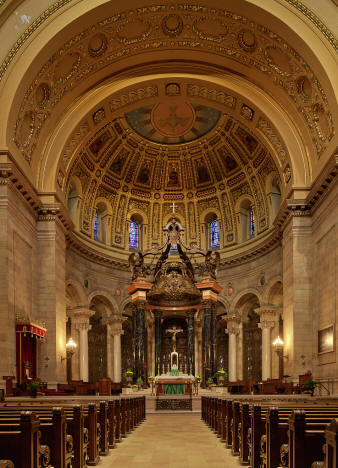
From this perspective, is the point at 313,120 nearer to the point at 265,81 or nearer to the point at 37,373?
the point at 265,81

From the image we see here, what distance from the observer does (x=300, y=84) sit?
2217cm

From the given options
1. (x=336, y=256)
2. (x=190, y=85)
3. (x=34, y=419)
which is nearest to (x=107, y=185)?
(x=190, y=85)

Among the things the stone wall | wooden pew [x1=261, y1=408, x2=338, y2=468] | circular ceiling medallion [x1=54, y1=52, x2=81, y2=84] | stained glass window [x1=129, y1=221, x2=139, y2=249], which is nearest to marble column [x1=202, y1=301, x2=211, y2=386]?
the stone wall

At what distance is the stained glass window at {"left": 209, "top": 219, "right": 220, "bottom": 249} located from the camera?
1411 inches

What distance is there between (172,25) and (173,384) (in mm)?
14539

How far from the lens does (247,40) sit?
73.3 ft

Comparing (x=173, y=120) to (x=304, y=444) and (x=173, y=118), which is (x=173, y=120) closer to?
(x=173, y=118)

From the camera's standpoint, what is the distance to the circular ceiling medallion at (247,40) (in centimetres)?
2198

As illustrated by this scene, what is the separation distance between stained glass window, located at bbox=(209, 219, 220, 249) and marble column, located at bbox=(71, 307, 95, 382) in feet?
28.3

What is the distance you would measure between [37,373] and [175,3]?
14833mm

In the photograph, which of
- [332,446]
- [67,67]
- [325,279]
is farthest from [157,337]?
[332,446]

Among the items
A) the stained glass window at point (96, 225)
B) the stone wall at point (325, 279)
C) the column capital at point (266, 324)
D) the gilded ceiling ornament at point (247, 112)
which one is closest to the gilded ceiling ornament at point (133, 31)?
the gilded ceiling ornament at point (247, 112)

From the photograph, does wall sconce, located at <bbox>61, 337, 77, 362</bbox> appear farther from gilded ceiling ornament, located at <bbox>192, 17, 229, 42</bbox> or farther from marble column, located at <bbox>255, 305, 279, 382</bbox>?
gilded ceiling ornament, located at <bbox>192, 17, 229, 42</bbox>

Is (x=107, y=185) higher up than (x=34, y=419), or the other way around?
(x=107, y=185)
